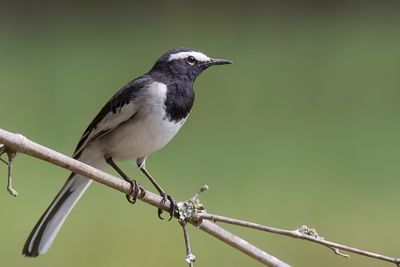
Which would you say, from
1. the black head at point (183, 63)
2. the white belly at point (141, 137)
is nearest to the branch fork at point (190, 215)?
the white belly at point (141, 137)

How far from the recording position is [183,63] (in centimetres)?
186

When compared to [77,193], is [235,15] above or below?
above

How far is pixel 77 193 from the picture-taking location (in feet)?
5.96

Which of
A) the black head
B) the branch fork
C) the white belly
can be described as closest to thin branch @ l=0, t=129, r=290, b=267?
the branch fork

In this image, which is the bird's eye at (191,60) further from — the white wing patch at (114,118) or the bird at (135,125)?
the white wing patch at (114,118)

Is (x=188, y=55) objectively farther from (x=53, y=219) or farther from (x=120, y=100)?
(x=53, y=219)

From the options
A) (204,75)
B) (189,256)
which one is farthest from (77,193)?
(204,75)

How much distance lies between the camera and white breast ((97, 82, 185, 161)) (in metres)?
1.75

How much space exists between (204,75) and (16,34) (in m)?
1.04

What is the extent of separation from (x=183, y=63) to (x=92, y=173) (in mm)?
552

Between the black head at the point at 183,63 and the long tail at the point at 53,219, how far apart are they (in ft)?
0.89

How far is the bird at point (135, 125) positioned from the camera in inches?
68.9

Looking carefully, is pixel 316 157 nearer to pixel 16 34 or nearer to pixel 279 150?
pixel 279 150

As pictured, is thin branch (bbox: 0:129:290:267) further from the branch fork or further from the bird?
the bird
